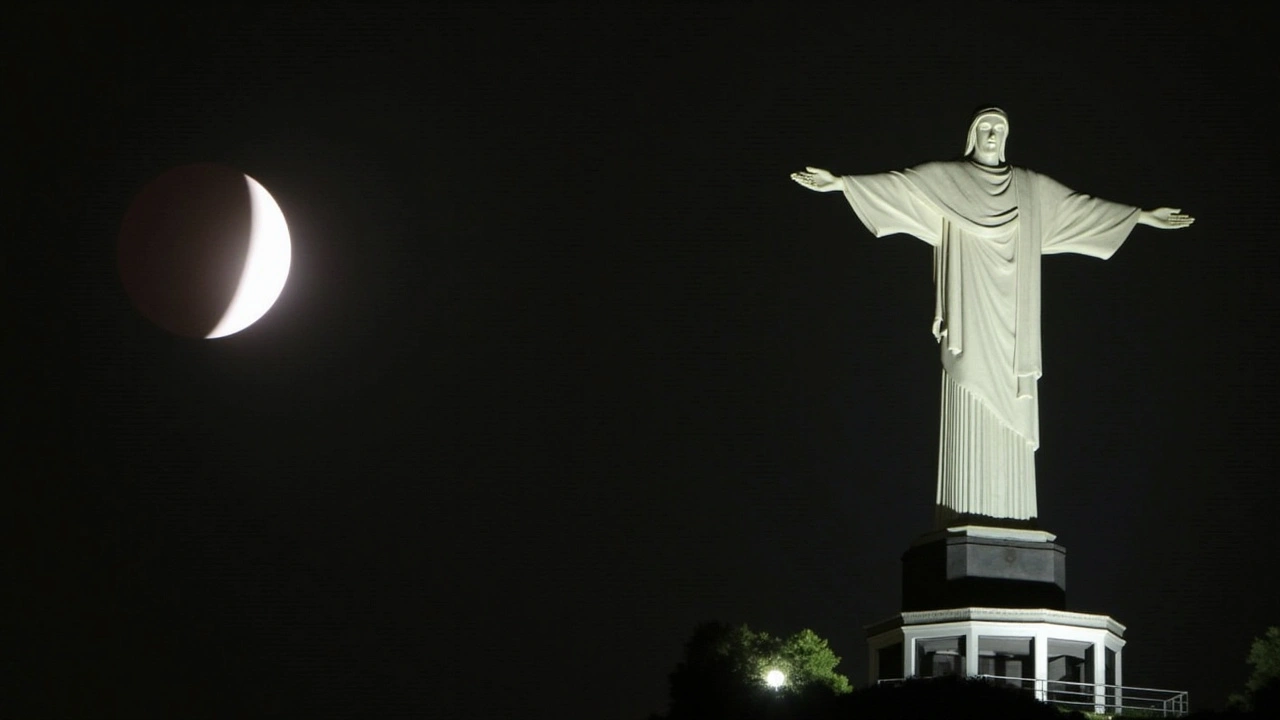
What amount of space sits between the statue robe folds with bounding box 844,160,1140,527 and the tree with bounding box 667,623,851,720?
11.5ft

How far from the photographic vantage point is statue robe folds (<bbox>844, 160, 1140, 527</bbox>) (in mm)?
31609

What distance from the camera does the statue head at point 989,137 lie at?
32688mm

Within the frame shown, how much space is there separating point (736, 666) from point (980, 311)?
666 cm

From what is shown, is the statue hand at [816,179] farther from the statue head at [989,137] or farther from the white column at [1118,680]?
the white column at [1118,680]

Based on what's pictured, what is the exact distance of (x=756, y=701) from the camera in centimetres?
2720

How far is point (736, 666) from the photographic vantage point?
34656mm

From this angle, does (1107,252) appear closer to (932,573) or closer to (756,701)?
(932,573)

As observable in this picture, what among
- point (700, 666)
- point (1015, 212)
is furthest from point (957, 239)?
point (700, 666)

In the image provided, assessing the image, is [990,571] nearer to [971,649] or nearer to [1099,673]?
[971,649]

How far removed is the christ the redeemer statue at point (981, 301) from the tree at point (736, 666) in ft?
11.5

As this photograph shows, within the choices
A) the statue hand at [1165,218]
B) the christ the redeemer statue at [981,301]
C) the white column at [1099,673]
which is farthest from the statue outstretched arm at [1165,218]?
the white column at [1099,673]

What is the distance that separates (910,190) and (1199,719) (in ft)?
30.5

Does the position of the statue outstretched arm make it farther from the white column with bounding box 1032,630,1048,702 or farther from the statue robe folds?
the white column with bounding box 1032,630,1048,702

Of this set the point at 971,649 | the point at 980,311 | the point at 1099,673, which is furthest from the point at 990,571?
the point at 980,311
